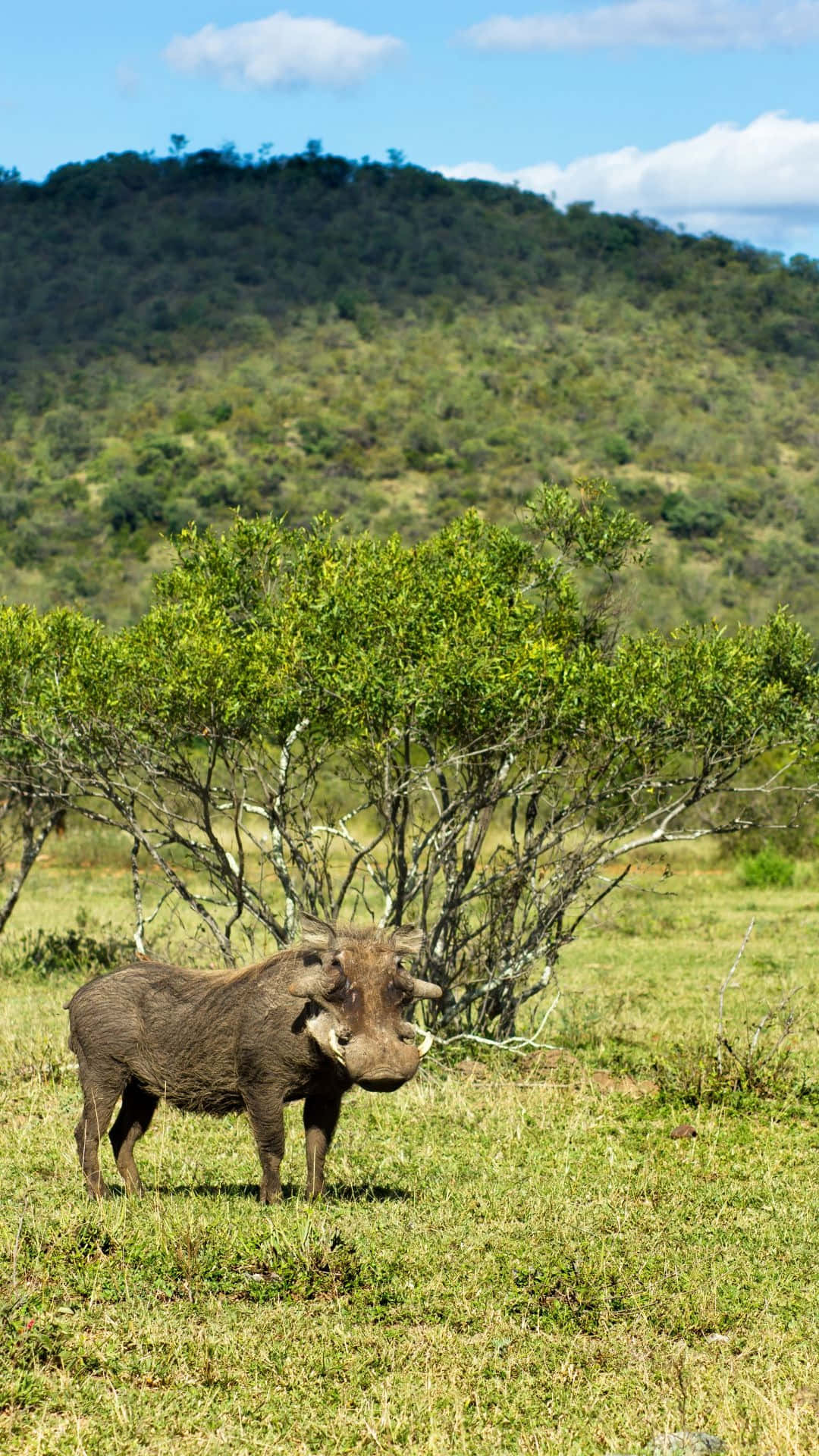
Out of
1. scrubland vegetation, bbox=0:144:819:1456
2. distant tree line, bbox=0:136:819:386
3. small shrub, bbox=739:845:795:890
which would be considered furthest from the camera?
distant tree line, bbox=0:136:819:386

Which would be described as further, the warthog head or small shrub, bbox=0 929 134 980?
small shrub, bbox=0 929 134 980

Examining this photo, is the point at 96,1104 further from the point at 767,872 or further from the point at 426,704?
the point at 767,872

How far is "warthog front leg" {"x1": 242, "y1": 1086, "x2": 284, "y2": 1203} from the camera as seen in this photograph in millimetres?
6289

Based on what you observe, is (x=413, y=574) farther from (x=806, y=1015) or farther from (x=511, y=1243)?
(x=806, y=1015)

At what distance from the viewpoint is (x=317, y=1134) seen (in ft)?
21.4

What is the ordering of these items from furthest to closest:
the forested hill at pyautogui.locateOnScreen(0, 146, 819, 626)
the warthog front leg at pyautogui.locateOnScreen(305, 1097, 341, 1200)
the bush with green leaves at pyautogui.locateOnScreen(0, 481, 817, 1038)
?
the forested hill at pyautogui.locateOnScreen(0, 146, 819, 626), the bush with green leaves at pyautogui.locateOnScreen(0, 481, 817, 1038), the warthog front leg at pyautogui.locateOnScreen(305, 1097, 341, 1200)

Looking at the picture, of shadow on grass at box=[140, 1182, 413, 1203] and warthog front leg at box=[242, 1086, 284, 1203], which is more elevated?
warthog front leg at box=[242, 1086, 284, 1203]

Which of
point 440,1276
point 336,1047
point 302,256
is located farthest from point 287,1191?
point 302,256

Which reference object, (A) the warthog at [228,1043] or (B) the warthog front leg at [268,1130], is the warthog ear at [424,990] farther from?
(B) the warthog front leg at [268,1130]

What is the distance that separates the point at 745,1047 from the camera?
10.5 m

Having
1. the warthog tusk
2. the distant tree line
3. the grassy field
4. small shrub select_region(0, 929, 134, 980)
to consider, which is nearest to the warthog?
the warthog tusk

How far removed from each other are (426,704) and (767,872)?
563 inches

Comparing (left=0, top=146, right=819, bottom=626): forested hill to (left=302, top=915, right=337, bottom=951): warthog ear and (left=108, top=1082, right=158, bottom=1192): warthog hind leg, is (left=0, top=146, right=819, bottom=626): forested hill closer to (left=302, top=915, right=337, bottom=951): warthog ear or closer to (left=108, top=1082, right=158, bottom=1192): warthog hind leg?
(left=108, top=1082, right=158, bottom=1192): warthog hind leg

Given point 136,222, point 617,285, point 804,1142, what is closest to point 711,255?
point 617,285
